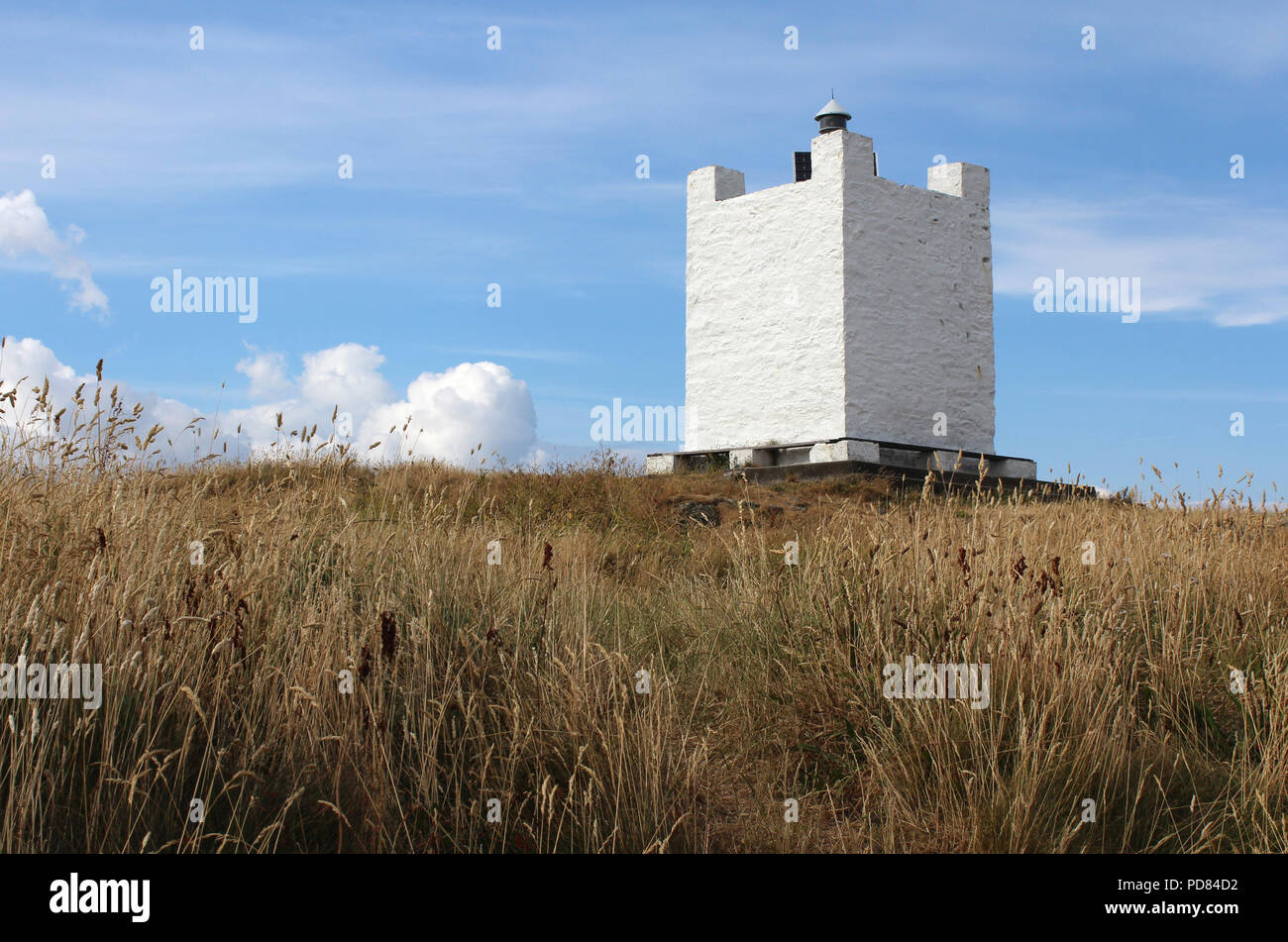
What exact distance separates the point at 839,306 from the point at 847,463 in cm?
A: 240

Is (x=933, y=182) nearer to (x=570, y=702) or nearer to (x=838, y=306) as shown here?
(x=838, y=306)

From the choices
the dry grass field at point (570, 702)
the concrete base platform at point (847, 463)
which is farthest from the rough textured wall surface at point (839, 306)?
the dry grass field at point (570, 702)

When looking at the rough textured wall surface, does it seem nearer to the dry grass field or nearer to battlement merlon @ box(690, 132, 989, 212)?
battlement merlon @ box(690, 132, 989, 212)

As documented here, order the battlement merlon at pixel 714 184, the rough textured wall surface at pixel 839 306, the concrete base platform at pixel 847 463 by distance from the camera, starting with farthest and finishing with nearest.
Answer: the battlement merlon at pixel 714 184 < the rough textured wall surface at pixel 839 306 < the concrete base platform at pixel 847 463

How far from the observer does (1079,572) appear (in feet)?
18.3

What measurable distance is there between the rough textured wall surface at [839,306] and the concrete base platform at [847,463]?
0.82 ft

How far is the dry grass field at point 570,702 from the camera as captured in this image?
10.4 feet

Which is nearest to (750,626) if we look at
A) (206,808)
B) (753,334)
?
(206,808)

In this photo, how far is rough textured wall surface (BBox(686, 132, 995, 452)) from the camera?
14.1 m

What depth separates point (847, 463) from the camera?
1324cm

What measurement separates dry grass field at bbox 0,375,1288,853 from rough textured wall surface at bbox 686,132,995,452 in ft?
29.1

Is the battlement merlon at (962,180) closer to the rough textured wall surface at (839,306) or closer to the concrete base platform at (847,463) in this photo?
the rough textured wall surface at (839,306)

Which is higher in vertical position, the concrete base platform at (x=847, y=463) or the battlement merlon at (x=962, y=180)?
the battlement merlon at (x=962, y=180)
